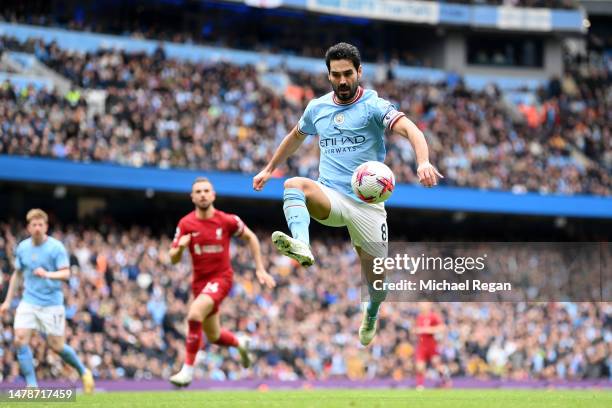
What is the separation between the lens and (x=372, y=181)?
10578mm

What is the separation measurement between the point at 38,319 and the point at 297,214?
20.7 ft

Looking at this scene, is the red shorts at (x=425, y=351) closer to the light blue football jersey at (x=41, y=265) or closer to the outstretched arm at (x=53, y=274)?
the light blue football jersey at (x=41, y=265)

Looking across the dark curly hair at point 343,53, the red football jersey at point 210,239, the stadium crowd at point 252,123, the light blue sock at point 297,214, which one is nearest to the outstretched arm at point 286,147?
the light blue sock at point 297,214

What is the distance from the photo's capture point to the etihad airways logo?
11.0 metres

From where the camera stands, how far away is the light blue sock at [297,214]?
10297 millimetres

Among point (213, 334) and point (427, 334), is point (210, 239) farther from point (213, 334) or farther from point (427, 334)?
point (427, 334)

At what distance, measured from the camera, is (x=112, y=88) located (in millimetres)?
30828

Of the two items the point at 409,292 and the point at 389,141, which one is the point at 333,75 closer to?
the point at 409,292

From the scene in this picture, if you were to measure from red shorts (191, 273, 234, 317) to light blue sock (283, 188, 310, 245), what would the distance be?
3.99 m

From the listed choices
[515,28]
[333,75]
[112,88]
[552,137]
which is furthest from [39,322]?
[515,28]

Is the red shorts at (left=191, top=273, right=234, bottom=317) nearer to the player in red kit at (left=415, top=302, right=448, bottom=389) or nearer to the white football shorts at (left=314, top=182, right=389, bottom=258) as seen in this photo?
the white football shorts at (left=314, top=182, right=389, bottom=258)

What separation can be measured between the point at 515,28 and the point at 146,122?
65.6 feet

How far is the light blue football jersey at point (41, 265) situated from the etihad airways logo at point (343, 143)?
5308 millimetres

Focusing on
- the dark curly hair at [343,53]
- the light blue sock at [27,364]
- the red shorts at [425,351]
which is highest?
the dark curly hair at [343,53]
